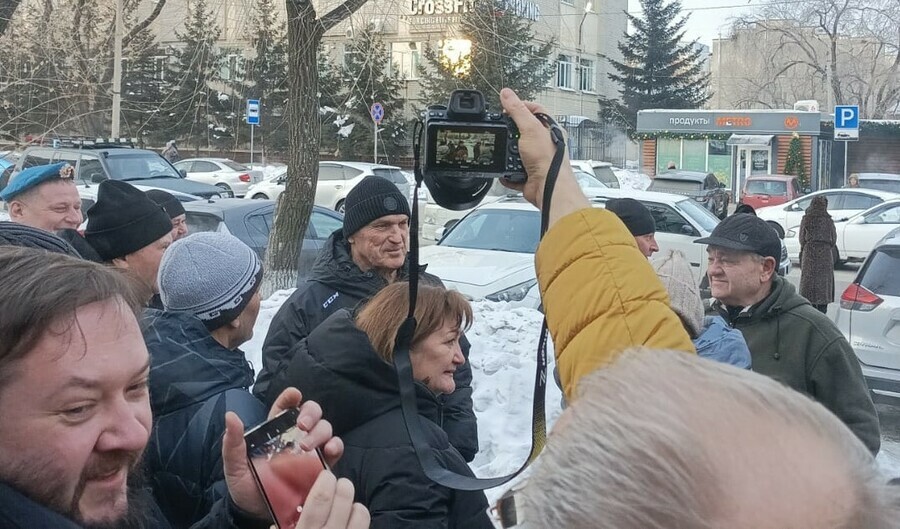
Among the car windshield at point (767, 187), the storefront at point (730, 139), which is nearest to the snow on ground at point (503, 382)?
the car windshield at point (767, 187)

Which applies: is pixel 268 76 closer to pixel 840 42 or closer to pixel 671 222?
pixel 671 222

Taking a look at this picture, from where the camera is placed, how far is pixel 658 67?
160 ft

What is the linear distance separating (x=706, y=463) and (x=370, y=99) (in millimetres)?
11866

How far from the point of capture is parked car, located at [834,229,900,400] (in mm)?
7770

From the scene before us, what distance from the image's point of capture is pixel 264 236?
11727mm

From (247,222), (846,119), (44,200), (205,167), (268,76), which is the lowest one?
(247,222)

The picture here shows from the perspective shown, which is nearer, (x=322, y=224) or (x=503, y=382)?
(x=503, y=382)

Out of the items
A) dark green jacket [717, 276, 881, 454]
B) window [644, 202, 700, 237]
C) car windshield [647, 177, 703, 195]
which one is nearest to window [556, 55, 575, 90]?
car windshield [647, 177, 703, 195]

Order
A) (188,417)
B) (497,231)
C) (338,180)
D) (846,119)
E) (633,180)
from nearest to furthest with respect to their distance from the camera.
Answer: (188,417), (497,231), (846,119), (338,180), (633,180)

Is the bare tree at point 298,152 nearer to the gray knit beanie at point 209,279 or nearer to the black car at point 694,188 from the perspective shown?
the gray knit beanie at point 209,279

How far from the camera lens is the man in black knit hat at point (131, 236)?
157 inches

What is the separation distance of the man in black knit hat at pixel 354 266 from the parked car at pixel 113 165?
14.6 metres

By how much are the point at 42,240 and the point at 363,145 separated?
1465 inches

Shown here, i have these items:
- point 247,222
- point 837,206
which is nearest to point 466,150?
point 247,222
